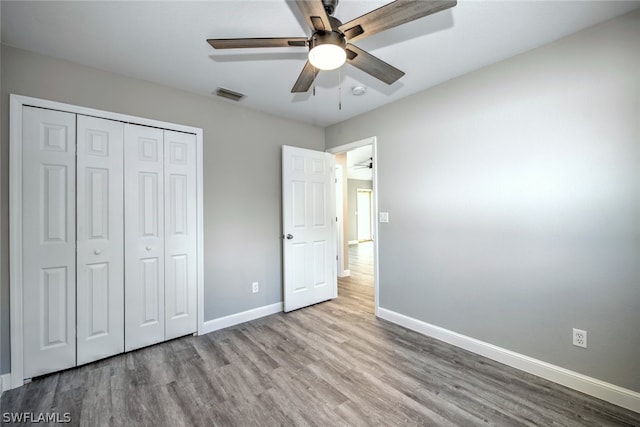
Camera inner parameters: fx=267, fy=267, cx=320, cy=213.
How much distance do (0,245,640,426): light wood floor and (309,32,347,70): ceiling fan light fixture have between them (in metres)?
2.08

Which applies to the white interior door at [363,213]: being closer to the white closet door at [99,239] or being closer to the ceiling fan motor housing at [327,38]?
the white closet door at [99,239]

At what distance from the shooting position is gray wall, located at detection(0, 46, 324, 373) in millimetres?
2002

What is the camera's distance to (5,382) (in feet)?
6.24

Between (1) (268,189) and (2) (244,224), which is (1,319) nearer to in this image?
(2) (244,224)

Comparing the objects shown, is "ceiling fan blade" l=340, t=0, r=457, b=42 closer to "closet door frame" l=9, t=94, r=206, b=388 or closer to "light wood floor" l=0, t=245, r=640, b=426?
"light wood floor" l=0, t=245, r=640, b=426

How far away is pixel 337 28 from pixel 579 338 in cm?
260

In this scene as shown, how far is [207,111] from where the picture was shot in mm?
2881

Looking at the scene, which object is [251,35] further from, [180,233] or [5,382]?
[5,382]

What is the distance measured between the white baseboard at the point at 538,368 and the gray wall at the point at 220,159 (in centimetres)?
184

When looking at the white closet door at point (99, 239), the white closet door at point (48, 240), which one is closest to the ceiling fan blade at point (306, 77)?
the white closet door at point (99, 239)

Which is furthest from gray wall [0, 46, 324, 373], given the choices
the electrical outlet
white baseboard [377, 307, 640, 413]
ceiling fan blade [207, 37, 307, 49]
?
the electrical outlet

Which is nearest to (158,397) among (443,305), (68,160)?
(68,160)

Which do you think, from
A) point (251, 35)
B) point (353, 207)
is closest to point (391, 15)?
point (251, 35)

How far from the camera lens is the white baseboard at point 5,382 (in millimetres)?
1878
